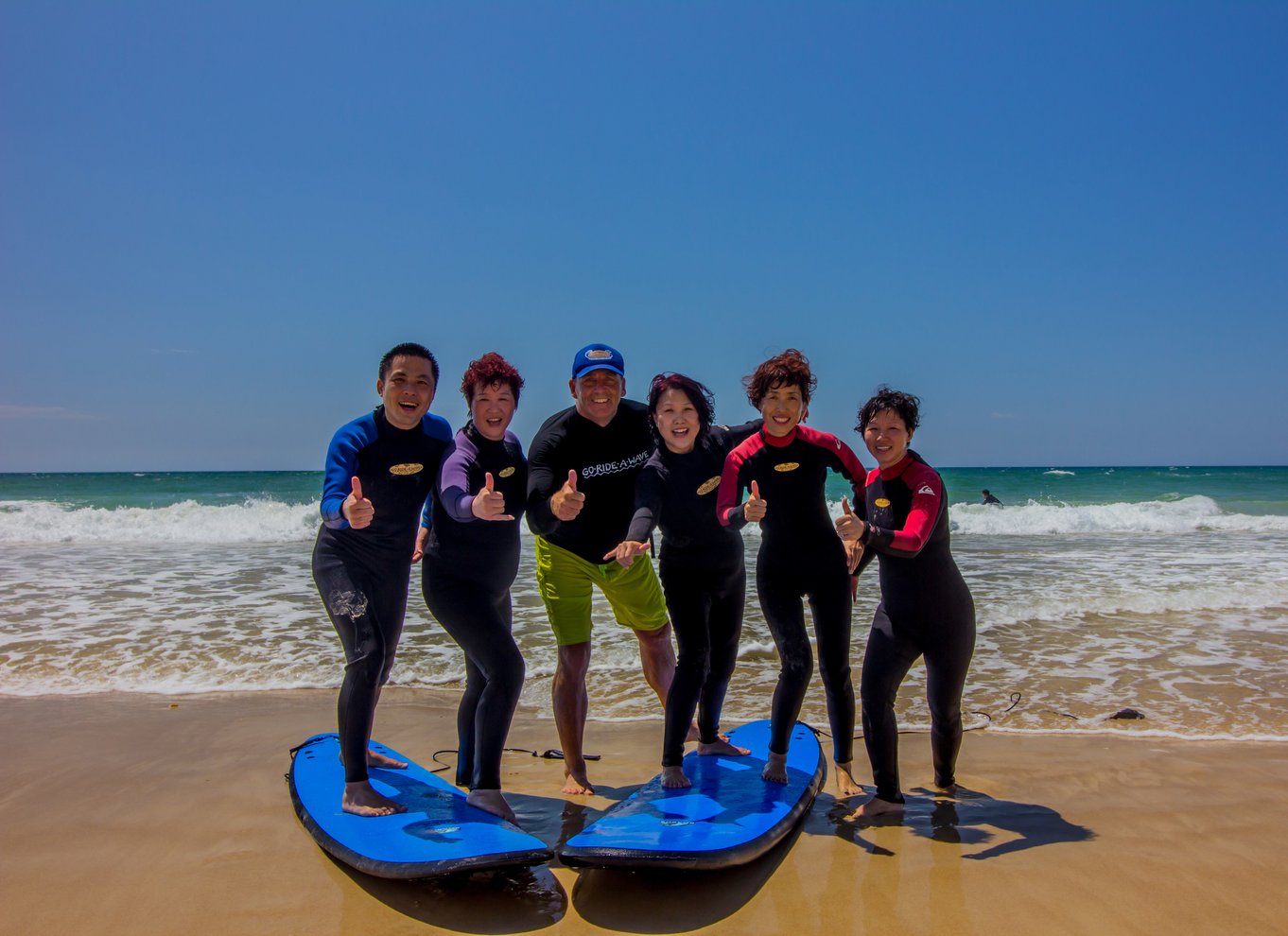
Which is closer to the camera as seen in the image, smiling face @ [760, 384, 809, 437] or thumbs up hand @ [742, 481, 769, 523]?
thumbs up hand @ [742, 481, 769, 523]

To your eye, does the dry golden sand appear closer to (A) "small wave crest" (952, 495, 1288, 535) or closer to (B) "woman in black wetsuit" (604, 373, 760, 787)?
(B) "woman in black wetsuit" (604, 373, 760, 787)

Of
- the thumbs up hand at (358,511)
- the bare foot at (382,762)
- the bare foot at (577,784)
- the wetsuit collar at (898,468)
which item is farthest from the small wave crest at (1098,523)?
the thumbs up hand at (358,511)

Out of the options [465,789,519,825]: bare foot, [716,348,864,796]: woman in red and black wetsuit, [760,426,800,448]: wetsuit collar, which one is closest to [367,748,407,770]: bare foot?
[465,789,519,825]: bare foot

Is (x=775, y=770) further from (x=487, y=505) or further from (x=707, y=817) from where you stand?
(x=487, y=505)

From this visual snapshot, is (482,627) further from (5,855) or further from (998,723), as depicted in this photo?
(998,723)

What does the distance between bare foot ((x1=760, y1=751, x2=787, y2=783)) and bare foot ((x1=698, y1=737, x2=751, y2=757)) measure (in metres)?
0.38

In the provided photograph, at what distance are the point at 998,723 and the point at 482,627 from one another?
3.61 metres

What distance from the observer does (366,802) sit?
346 centimetres

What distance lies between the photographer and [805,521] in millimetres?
3898

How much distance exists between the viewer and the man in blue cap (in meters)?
3.88

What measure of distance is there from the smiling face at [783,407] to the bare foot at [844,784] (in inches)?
68.8

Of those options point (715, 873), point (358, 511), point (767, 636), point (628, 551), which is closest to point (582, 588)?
point (628, 551)

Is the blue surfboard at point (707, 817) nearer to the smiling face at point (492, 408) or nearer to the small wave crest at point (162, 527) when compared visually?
the smiling face at point (492, 408)

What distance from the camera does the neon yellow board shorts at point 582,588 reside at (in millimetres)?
4074
